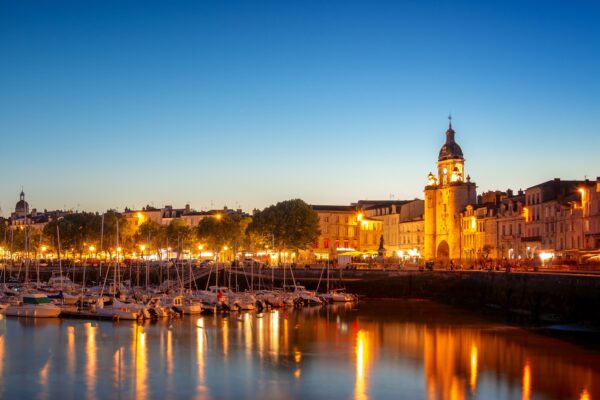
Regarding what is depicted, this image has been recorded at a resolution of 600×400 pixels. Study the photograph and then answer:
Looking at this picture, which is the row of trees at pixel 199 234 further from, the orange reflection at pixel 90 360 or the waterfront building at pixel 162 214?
the orange reflection at pixel 90 360

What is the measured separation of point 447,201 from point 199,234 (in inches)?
1863

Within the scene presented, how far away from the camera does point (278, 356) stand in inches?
1784

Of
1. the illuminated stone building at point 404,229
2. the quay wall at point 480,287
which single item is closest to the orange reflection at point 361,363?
the quay wall at point 480,287

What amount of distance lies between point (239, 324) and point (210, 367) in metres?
20.3

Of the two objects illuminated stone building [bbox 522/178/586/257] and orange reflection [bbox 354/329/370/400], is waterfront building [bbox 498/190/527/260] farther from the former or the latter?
orange reflection [bbox 354/329/370/400]

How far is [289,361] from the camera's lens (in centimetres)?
4350

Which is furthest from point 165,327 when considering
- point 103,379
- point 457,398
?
point 457,398

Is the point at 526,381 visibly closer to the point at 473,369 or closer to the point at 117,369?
the point at 473,369

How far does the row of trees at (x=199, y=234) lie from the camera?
388 ft

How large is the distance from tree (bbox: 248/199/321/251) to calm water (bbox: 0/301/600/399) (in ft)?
181

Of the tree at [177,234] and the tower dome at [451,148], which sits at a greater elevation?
the tower dome at [451,148]

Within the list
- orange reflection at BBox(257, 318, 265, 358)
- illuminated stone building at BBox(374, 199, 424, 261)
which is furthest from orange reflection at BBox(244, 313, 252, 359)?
illuminated stone building at BBox(374, 199, 424, 261)

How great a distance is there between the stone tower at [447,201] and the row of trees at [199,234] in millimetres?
17888

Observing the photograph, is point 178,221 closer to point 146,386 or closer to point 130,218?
point 130,218
